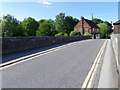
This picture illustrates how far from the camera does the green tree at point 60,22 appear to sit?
248 feet

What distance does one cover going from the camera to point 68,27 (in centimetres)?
7706

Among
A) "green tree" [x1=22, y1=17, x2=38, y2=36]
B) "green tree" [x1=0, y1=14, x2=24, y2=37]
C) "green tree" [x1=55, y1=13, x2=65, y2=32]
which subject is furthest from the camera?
"green tree" [x1=55, y1=13, x2=65, y2=32]

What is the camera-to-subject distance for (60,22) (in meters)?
77.0

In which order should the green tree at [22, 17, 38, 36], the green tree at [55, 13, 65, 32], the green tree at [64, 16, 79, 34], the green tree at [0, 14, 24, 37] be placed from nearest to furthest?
the green tree at [0, 14, 24, 37], the green tree at [22, 17, 38, 36], the green tree at [55, 13, 65, 32], the green tree at [64, 16, 79, 34]

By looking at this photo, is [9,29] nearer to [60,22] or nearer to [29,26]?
[29,26]

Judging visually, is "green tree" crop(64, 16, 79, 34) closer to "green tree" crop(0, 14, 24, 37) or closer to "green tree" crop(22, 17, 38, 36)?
"green tree" crop(22, 17, 38, 36)

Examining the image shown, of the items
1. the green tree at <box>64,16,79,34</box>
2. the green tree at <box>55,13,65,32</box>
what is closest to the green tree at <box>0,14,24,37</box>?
the green tree at <box>55,13,65,32</box>

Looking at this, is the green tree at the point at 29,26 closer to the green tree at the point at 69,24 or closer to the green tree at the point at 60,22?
the green tree at the point at 60,22

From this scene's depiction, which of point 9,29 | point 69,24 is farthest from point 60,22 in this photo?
point 9,29

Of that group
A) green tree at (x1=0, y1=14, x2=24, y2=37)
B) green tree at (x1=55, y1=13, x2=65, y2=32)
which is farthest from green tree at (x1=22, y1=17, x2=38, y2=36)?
green tree at (x1=55, y1=13, x2=65, y2=32)

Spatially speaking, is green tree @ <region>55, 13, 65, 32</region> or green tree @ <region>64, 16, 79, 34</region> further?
green tree @ <region>64, 16, 79, 34</region>

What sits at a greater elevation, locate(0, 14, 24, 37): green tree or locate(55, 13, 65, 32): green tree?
locate(55, 13, 65, 32): green tree

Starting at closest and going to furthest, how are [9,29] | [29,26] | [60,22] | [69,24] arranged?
[9,29] → [29,26] → [60,22] → [69,24]

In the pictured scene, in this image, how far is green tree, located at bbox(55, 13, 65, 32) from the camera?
2977 inches
